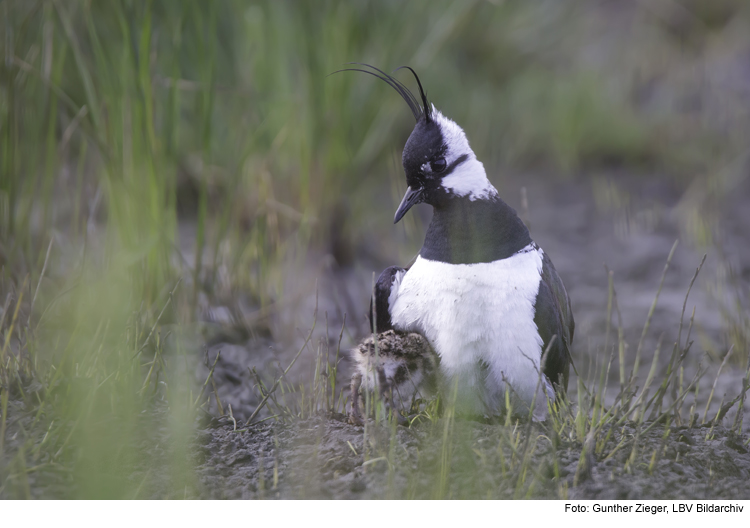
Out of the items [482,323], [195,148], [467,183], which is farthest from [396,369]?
[195,148]

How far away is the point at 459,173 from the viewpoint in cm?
243

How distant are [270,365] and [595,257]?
2.38m

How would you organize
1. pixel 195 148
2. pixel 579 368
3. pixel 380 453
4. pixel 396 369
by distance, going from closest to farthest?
pixel 380 453, pixel 396 369, pixel 579 368, pixel 195 148

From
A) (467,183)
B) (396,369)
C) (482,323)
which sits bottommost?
(396,369)

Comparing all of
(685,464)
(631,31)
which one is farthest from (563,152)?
(685,464)

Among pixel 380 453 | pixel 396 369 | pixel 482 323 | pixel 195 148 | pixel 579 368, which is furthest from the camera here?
pixel 195 148

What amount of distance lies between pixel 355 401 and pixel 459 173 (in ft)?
2.87

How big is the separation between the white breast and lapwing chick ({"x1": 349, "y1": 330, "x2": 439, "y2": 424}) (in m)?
0.05

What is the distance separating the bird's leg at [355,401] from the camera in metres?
2.26

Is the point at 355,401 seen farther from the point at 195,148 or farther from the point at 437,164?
the point at 195,148

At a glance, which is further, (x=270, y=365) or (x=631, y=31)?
(x=631, y=31)

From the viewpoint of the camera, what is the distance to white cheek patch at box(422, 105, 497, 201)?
2.42 meters
